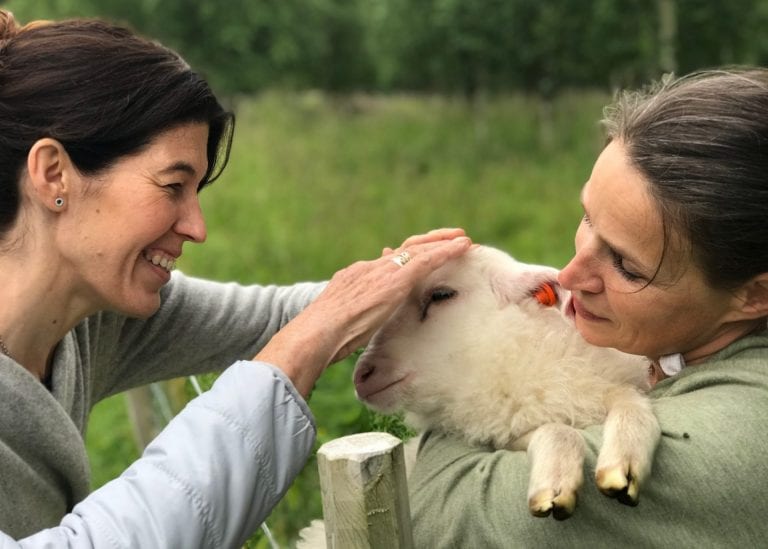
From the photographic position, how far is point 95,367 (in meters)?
3.01

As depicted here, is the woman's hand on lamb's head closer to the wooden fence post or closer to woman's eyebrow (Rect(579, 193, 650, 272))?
woman's eyebrow (Rect(579, 193, 650, 272))

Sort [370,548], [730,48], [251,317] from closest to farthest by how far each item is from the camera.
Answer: [370,548] → [251,317] → [730,48]

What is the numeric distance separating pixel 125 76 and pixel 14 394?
82cm

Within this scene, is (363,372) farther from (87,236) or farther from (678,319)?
(678,319)

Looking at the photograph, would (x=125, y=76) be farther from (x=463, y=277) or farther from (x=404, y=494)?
(x=404, y=494)

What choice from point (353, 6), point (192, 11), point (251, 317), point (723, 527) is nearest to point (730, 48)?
point (251, 317)

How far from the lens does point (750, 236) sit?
76.9 inches

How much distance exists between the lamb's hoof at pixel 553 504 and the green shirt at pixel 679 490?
3.0 inches

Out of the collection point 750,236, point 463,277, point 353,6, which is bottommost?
point 353,6

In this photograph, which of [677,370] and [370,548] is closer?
[370,548]

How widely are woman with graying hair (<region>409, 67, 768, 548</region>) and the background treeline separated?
543 cm

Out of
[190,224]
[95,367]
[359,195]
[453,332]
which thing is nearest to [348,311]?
[453,332]

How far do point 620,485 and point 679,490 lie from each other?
0.13 m

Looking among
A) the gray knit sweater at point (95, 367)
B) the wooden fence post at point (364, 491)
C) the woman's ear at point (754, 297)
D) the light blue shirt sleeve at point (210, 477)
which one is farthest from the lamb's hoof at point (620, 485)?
the gray knit sweater at point (95, 367)
